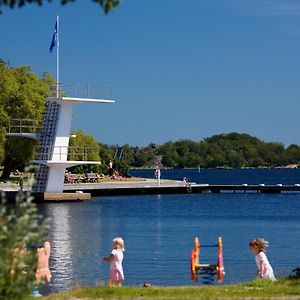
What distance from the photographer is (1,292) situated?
10.5 meters

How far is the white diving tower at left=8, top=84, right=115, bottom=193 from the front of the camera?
64.8 metres

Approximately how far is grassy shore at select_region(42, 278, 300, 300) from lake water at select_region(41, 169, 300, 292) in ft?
20.0

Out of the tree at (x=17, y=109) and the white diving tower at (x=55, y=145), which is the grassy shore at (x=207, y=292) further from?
the tree at (x=17, y=109)

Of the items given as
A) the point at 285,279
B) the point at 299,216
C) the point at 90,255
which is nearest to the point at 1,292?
the point at 285,279

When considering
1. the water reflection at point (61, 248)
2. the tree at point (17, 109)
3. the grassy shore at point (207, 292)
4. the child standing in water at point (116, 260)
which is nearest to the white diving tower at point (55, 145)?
the water reflection at point (61, 248)

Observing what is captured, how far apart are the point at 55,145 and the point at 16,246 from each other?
178ft

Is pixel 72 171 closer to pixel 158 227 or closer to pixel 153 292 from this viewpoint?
pixel 158 227

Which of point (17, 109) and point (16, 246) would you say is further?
point (17, 109)

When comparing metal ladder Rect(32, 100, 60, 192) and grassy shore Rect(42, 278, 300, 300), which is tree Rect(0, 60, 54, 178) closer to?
metal ladder Rect(32, 100, 60, 192)

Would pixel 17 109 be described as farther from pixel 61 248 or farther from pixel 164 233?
pixel 61 248

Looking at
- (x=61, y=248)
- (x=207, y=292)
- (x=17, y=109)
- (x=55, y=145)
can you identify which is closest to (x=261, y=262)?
(x=207, y=292)

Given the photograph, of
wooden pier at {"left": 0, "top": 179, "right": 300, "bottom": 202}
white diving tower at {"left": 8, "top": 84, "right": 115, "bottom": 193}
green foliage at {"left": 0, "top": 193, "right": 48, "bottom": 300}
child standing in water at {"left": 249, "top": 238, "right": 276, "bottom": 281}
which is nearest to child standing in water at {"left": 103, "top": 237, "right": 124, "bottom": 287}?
child standing in water at {"left": 249, "top": 238, "right": 276, "bottom": 281}

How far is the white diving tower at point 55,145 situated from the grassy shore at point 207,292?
4806cm

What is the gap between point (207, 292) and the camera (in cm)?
1578
